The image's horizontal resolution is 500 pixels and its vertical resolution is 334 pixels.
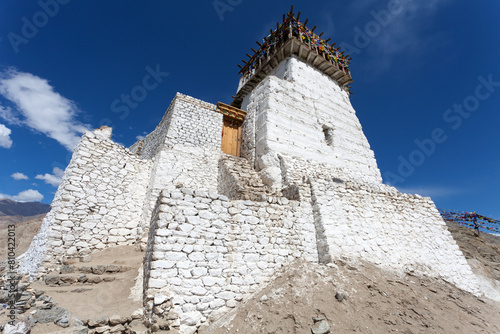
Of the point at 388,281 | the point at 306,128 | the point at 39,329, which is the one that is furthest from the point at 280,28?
the point at 39,329

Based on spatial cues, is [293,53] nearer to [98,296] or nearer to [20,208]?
[98,296]

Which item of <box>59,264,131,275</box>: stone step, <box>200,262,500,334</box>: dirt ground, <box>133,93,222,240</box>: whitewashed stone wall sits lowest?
<box>200,262,500,334</box>: dirt ground

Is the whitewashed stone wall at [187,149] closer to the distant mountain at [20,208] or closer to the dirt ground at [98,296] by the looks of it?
the dirt ground at [98,296]

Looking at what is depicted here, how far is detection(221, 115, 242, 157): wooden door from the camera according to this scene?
38.1 ft

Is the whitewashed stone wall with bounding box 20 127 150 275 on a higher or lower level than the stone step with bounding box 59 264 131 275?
higher

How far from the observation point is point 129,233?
770cm

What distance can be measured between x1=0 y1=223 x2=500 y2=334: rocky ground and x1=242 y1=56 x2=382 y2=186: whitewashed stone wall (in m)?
4.16

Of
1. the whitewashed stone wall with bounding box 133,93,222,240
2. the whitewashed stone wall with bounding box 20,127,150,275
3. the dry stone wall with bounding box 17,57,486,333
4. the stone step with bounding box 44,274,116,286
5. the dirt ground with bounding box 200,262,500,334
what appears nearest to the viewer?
the dirt ground with bounding box 200,262,500,334

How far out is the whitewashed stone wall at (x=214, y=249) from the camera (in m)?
4.32

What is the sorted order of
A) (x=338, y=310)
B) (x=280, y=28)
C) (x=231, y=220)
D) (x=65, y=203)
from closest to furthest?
1. (x=338, y=310)
2. (x=231, y=220)
3. (x=65, y=203)
4. (x=280, y=28)

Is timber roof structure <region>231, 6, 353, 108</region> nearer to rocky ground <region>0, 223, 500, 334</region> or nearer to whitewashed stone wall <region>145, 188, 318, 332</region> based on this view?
whitewashed stone wall <region>145, 188, 318, 332</region>

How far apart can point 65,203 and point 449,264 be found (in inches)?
526

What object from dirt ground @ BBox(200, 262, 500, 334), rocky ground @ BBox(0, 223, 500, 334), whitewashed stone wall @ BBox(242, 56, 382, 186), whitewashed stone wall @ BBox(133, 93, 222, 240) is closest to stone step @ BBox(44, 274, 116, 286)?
rocky ground @ BBox(0, 223, 500, 334)

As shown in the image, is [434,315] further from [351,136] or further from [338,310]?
[351,136]
